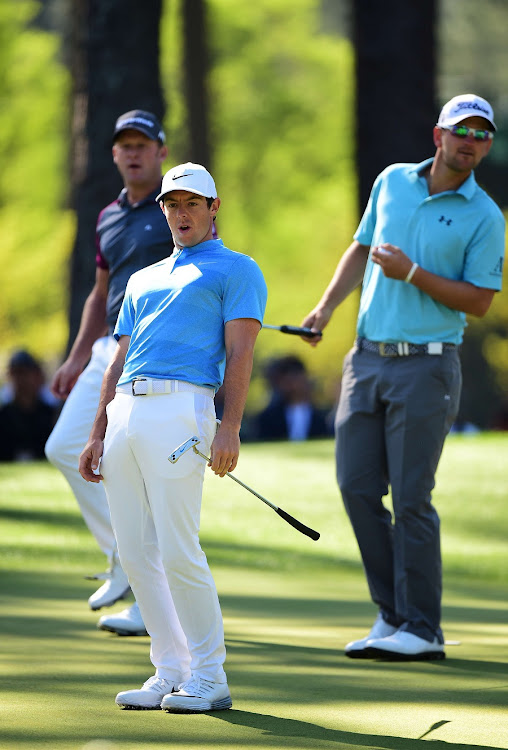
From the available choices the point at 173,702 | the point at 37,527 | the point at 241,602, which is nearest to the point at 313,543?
the point at 37,527

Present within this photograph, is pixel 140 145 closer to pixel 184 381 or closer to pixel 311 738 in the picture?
pixel 184 381

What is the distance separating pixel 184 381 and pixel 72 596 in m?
3.12

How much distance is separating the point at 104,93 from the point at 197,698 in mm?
8985

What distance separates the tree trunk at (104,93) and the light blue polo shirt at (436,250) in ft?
22.6

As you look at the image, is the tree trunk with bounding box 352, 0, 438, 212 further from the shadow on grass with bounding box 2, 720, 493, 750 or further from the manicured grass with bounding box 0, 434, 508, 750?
the shadow on grass with bounding box 2, 720, 493, 750

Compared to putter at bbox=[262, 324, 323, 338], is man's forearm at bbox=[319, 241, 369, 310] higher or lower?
higher

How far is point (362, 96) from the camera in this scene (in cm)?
1603

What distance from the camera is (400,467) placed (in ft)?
21.0

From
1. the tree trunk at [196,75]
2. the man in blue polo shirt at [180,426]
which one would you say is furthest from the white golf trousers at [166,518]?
the tree trunk at [196,75]

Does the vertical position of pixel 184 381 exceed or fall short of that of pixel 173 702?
it exceeds it

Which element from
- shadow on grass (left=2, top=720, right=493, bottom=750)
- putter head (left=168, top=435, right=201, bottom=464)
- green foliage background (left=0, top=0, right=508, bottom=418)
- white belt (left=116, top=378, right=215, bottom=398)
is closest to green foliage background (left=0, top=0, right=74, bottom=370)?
green foliage background (left=0, top=0, right=508, bottom=418)

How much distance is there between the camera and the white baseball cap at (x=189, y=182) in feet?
16.6

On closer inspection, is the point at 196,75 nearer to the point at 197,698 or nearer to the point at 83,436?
the point at 83,436

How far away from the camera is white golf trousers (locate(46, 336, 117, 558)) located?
6.94 m
